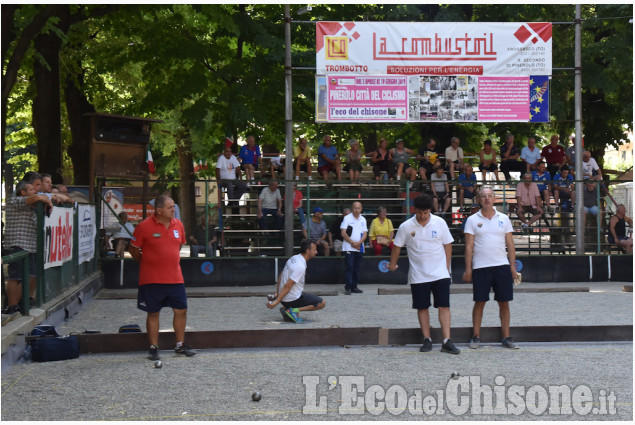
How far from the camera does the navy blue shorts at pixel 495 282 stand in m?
11.0

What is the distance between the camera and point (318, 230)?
2138 cm

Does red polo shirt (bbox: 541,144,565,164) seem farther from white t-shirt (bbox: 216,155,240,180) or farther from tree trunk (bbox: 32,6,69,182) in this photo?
A: tree trunk (bbox: 32,6,69,182)

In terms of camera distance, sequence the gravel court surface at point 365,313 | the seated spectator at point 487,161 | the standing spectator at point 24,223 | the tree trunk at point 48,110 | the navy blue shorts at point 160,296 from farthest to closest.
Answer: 1. the seated spectator at point 487,161
2. the tree trunk at point 48,110
3. the gravel court surface at point 365,313
4. the standing spectator at point 24,223
5. the navy blue shorts at point 160,296

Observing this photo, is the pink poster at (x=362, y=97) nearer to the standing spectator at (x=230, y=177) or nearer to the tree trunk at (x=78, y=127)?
the standing spectator at (x=230, y=177)

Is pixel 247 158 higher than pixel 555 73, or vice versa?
pixel 555 73

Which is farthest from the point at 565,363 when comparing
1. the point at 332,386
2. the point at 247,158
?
the point at 247,158

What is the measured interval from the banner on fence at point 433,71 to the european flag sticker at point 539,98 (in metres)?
0.02

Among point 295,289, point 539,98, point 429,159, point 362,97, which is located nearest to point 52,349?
point 295,289

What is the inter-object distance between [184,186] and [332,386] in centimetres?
1342

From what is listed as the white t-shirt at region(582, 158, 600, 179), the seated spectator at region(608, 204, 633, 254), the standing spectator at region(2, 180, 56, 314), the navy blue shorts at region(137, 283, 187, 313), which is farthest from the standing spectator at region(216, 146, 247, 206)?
the navy blue shorts at region(137, 283, 187, 313)

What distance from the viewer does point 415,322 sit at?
45.4ft

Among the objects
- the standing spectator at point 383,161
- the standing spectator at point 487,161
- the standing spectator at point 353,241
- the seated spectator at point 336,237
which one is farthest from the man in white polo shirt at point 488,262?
the standing spectator at point 487,161

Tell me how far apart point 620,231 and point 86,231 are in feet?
41.7

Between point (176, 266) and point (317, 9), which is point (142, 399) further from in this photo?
point (317, 9)
